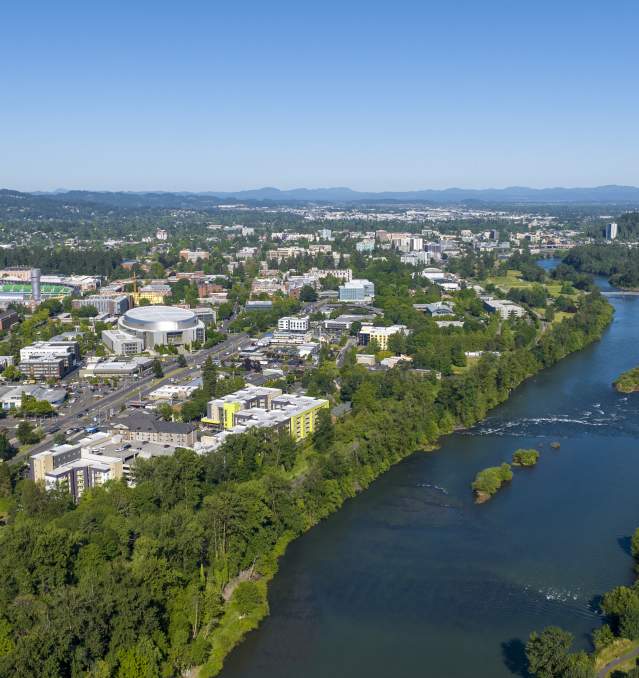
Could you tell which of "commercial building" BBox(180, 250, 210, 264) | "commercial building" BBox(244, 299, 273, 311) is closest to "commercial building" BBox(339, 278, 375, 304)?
"commercial building" BBox(244, 299, 273, 311)

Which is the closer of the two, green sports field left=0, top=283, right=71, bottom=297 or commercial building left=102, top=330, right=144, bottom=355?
commercial building left=102, top=330, right=144, bottom=355

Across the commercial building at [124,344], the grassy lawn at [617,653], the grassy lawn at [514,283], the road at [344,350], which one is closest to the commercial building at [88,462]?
the grassy lawn at [617,653]

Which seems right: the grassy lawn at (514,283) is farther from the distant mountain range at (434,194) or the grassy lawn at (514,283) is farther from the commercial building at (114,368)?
the distant mountain range at (434,194)

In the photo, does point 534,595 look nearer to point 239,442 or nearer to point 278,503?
point 278,503

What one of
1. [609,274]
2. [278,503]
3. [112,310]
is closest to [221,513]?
[278,503]

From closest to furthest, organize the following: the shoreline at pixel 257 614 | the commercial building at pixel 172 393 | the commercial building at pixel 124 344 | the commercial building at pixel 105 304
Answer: the shoreline at pixel 257 614 → the commercial building at pixel 172 393 → the commercial building at pixel 124 344 → the commercial building at pixel 105 304

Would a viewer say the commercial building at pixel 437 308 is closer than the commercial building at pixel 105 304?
Yes

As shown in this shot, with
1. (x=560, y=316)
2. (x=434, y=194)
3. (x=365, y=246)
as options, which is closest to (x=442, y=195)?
(x=434, y=194)

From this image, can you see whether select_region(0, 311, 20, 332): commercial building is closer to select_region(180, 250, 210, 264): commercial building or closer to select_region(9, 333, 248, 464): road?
select_region(9, 333, 248, 464): road

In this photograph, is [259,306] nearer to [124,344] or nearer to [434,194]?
[124,344]
